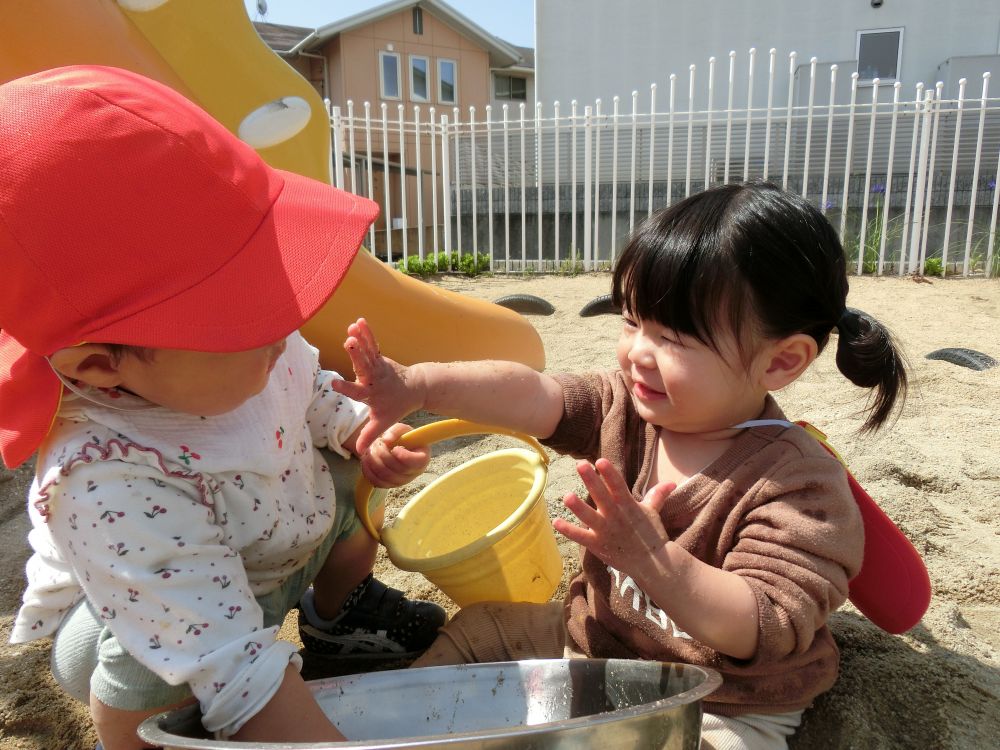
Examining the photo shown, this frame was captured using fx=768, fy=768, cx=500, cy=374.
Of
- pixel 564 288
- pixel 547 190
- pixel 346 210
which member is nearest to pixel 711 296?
pixel 346 210

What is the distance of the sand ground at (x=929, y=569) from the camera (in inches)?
51.9

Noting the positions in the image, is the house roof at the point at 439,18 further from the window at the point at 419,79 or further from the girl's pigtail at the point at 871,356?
the girl's pigtail at the point at 871,356

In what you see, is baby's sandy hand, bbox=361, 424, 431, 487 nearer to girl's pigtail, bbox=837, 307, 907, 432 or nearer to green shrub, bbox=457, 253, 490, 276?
girl's pigtail, bbox=837, 307, 907, 432

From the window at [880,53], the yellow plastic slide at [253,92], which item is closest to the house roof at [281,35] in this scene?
the window at [880,53]

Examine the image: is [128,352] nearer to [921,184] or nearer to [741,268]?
[741,268]

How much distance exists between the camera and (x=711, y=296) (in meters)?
1.14

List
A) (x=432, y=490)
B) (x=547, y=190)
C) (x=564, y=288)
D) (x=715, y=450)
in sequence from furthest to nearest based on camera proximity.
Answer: (x=547, y=190)
(x=564, y=288)
(x=432, y=490)
(x=715, y=450)

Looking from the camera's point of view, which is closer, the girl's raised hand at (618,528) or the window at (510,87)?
the girl's raised hand at (618,528)

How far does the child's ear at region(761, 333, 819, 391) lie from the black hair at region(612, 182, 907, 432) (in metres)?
0.02

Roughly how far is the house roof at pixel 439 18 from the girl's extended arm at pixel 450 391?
14717mm

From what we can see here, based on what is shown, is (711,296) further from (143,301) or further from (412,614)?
(412,614)

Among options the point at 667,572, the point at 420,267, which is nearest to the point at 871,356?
the point at 667,572

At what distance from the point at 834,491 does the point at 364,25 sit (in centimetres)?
1589

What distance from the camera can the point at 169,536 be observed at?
1.05 metres
